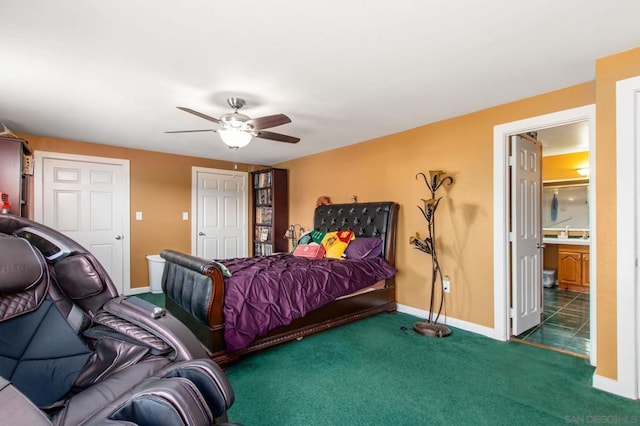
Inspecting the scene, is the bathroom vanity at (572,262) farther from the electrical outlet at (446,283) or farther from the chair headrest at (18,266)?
the chair headrest at (18,266)

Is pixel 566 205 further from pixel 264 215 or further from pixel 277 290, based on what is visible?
pixel 277 290

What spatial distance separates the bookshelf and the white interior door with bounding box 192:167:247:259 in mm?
309

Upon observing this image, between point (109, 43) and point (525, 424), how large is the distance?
3463 mm

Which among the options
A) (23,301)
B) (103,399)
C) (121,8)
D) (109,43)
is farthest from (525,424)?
Result: (109,43)

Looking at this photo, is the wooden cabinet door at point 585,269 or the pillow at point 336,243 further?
the wooden cabinet door at point 585,269

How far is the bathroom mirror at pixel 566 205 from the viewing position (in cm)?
535

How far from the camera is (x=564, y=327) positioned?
3.30m

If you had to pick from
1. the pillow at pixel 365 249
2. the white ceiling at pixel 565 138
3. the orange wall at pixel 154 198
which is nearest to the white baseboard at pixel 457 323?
the pillow at pixel 365 249

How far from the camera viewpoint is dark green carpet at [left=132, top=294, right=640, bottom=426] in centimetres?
184

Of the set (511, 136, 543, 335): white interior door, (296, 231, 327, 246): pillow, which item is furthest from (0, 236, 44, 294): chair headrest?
(511, 136, 543, 335): white interior door

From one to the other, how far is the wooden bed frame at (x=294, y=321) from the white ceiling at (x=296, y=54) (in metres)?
1.43

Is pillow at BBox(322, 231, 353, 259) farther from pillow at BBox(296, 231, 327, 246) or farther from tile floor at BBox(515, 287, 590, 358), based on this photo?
tile floor at BBox(515, 287, 590, 358)

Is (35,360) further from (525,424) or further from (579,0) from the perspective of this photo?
(579,0)

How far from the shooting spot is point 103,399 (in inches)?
46.2
